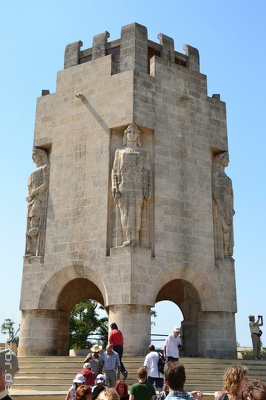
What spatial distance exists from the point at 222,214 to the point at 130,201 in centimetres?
417

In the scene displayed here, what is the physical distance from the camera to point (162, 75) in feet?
61.3

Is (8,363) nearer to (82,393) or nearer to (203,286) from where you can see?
(82,393)

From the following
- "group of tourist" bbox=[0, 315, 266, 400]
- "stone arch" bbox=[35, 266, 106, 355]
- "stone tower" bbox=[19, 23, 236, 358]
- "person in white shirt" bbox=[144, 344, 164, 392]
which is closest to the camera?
"group of tourist" bbox=[0, 315, 266, 400]

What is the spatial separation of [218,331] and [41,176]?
28.3ft

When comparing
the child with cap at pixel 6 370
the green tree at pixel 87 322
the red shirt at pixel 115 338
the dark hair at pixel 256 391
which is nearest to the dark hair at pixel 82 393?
the dark hair at pixel 256 391

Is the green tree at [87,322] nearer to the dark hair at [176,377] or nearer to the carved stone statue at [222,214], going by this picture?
the carved stone statue at [222,214]

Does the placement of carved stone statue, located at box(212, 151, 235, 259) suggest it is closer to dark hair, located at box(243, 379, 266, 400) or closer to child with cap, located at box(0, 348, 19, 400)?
dark hair, located at box(243, 379, 266, 400)

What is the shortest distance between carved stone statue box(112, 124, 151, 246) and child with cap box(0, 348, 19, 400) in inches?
508

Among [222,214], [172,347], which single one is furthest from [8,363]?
[222,214]

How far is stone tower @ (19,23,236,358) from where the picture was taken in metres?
16.6

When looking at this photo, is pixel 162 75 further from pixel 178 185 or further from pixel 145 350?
pixel 145 350

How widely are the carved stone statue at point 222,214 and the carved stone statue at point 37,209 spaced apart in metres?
6.38

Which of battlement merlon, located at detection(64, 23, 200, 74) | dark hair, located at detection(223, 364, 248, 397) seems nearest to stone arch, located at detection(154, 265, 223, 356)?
battlement merlon, located at detection(64, 23, 200, 74)

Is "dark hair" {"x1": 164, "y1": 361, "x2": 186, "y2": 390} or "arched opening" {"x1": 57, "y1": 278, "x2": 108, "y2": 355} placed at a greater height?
"arched opening" {"x1": 57, "y1": 278, "x2": 108, "y2": 355}
